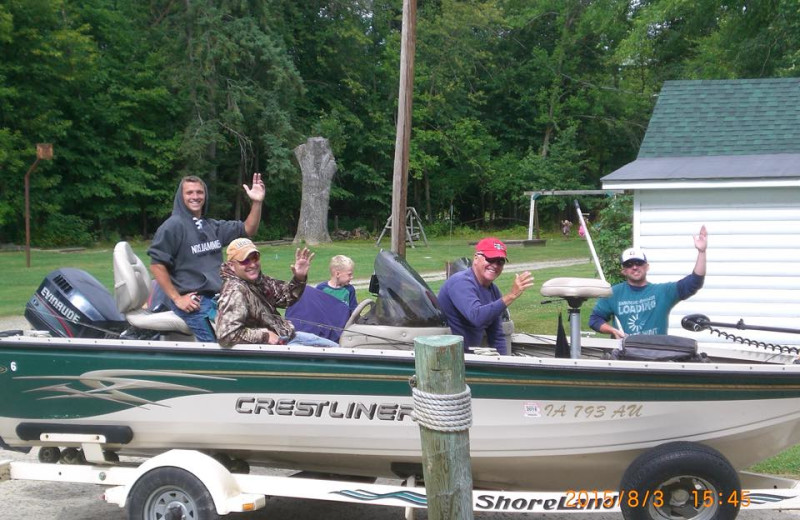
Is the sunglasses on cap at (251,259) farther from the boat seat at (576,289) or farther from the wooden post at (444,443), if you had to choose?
the wooden post at (444,443)

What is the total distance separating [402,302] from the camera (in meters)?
5.07

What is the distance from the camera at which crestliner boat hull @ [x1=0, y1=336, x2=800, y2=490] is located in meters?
4.44

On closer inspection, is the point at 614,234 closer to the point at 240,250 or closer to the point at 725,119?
the point at 725,119

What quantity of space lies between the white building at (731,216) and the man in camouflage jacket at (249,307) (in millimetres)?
6873

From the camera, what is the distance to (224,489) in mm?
4609

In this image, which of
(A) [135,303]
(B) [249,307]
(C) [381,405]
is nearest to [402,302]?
(C) [381,405]

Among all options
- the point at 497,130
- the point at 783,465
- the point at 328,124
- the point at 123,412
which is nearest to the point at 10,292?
the point at 123,412

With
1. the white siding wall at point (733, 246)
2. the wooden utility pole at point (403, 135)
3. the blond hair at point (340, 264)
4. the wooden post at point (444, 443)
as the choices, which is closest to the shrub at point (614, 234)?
the white siding wall at point (733, 246)

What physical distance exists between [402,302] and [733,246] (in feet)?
25.1

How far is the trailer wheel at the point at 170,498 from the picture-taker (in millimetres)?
4637

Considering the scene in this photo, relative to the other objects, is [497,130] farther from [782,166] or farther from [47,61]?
[782,166]

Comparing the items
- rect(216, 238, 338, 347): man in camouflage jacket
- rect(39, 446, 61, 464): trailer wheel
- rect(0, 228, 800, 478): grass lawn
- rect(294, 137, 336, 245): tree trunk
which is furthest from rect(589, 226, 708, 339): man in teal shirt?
rect(294, 137, 336, 245): tree trunk

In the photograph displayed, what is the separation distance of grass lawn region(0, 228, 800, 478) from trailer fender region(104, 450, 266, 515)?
3.77 meters

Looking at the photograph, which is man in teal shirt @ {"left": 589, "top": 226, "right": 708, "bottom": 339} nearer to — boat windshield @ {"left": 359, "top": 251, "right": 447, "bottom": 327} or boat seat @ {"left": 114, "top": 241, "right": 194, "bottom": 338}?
boat windshield @ {"left": 359, "top": 251, "right": 447, "bottom": 327}
